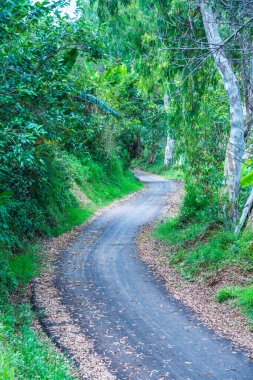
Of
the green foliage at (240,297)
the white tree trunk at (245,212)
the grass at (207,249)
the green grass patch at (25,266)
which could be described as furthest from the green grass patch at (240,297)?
the green grass patch at (25,266)

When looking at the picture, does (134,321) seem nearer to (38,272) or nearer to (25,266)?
(38,272)

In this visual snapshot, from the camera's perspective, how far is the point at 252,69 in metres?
11.0

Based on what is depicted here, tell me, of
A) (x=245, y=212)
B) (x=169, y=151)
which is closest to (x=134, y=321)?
(x=245, y=212)

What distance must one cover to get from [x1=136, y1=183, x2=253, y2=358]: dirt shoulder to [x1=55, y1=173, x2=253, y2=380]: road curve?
0.22 m

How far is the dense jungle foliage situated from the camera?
7066mm

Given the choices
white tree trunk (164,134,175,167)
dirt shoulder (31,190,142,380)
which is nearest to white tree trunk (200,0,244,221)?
dirt shoulder (31,190,142,380)

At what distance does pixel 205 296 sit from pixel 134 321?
204cm

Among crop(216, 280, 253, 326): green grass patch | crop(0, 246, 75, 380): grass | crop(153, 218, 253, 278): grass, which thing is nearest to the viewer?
crop(0, 246, 75, 380): grass

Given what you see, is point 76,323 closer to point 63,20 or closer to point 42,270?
point 42,270

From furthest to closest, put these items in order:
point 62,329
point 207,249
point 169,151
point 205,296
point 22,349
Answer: point 169,151 → point 207,249 → point 205,296 → point 62,329 → point 22,349

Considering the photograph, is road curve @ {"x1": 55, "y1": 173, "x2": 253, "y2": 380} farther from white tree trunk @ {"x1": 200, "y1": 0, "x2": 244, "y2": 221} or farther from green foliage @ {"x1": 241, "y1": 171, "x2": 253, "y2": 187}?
green foliage @ {"x1": 241, "y1": 171, "x2": 253, "y2": 187}

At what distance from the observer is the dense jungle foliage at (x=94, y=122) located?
707 centimetres

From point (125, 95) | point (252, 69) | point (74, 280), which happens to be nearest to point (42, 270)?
point (74, 280)

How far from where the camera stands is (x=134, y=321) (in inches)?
300
